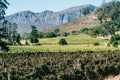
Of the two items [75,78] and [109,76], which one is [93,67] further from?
[75,78]

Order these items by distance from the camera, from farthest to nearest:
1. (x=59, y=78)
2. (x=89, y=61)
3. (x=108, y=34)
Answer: (x=108, y=34) → (x=89, y=61) → (x=59, y=78)

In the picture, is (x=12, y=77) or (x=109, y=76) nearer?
(x=12, y=77)

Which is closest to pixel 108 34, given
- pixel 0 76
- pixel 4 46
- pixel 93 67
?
pixel 4 46

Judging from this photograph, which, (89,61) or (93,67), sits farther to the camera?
(89,61)

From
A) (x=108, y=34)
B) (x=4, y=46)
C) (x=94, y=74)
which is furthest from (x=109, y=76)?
(x=108, y=34)

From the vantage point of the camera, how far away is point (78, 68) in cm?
4903

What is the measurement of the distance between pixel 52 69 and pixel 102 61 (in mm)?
14904

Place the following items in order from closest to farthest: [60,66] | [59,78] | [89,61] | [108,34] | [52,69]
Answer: [59,78] → [52,69] → [60,66] → [89,61] → [108,34]

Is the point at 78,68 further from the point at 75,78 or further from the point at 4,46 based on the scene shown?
the point at 4,46

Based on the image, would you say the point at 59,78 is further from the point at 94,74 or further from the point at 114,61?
the point at 114,61

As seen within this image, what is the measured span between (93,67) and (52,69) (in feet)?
26.1

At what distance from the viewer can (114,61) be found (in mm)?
60312

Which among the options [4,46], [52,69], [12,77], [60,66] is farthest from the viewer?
[4,46]

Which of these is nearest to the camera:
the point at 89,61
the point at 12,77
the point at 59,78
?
the point at 12,77
